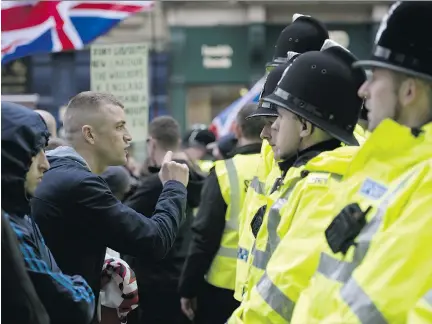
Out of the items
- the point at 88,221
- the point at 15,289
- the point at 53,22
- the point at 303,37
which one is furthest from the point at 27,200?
the point at 53,22

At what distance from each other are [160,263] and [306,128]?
129 inches

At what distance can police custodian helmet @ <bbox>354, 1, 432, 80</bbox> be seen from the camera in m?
2.62

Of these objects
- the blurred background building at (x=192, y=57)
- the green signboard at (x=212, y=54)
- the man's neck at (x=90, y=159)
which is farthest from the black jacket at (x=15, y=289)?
the green signboard at (x=212, y=54)

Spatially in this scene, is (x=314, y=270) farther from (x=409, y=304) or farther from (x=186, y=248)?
(x=186, y=248)

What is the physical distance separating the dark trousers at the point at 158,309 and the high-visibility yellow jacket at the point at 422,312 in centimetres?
416

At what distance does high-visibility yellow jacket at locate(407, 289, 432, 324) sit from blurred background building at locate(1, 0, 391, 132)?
1679 cm

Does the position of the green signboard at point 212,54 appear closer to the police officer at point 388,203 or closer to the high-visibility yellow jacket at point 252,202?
the high-visibility yellow jacket at point 252,202

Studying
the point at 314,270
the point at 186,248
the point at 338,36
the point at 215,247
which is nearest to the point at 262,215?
the point at 314,270

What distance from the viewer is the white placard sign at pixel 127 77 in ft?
28.3

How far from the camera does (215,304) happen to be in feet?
19.5

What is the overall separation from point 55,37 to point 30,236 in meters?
5.19

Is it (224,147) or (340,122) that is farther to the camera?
(224,147)

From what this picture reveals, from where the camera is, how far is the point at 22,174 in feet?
9.29

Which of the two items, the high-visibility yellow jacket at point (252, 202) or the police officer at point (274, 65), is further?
the police officer at point (274, 65)
